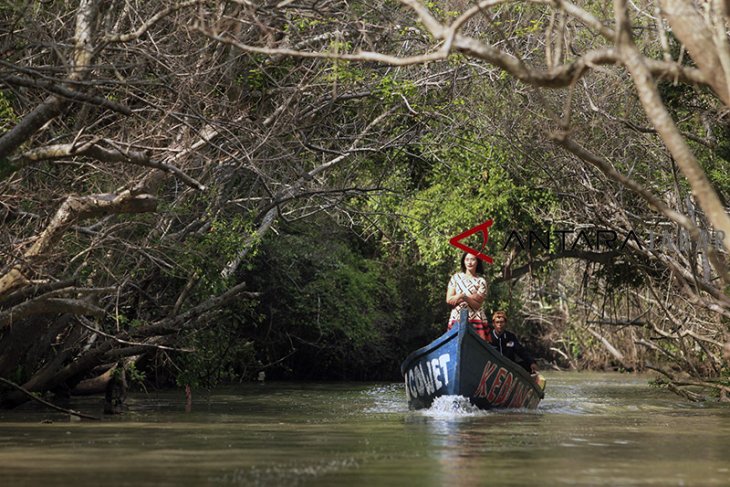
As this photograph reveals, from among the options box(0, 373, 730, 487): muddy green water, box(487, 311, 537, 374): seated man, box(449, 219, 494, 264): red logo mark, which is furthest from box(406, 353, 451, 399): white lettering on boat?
box(449, 219, 494, 264): red logo mark

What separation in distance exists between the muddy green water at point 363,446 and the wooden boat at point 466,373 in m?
0.31

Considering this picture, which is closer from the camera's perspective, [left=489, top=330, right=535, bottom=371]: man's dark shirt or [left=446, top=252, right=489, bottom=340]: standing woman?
[left=446, top=252, right=489, bottom=340]: standing woman

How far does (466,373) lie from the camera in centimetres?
1784

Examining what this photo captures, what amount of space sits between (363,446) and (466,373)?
575cm

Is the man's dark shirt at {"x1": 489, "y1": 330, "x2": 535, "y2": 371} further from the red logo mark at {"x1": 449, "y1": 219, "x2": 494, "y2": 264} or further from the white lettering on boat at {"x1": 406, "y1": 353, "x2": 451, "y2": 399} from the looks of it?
the red logo mark at {"x1": 449, "y1": 219, "x2": 494, "y2": 264}

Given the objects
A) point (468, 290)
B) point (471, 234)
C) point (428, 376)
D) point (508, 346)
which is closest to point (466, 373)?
point (428, 376)

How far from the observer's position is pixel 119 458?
1073 cm

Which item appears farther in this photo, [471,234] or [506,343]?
[471,234]

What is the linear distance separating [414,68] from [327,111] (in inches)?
79.1

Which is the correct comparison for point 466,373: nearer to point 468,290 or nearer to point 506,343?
point 468,290

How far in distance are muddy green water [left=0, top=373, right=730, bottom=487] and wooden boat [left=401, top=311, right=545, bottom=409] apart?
0.31m

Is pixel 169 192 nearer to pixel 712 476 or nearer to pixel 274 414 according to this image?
pixel 274 414

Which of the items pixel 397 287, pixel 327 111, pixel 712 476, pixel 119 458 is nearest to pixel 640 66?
pixel 712 476

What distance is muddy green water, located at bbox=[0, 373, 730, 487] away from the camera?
947cm
